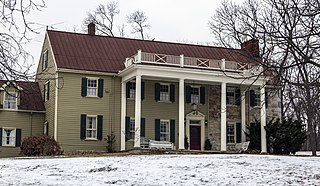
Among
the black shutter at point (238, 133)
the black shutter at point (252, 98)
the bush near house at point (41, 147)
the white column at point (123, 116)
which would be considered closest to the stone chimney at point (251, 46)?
the bush near house at point (41, 147)

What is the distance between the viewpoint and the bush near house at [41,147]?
3025 cm

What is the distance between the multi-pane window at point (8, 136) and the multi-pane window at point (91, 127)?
15.2 feet

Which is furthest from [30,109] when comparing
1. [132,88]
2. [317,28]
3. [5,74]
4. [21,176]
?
[5,74]

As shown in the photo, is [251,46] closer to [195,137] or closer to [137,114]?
[137,114]

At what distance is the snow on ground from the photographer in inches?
653

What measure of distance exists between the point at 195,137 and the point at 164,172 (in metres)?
18.2

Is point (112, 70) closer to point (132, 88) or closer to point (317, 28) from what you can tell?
point (132, 88)

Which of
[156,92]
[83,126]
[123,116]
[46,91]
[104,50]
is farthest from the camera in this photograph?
[104,50]

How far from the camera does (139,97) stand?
1257 inches

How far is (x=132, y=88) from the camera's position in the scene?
35.2 metres

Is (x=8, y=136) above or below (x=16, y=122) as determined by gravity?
below

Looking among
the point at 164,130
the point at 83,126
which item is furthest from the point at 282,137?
the point at 83,126

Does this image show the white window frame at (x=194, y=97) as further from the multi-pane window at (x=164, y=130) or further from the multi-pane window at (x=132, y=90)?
the multi-pane window at (x=132, y=90)

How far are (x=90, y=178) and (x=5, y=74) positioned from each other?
34.0 ft
